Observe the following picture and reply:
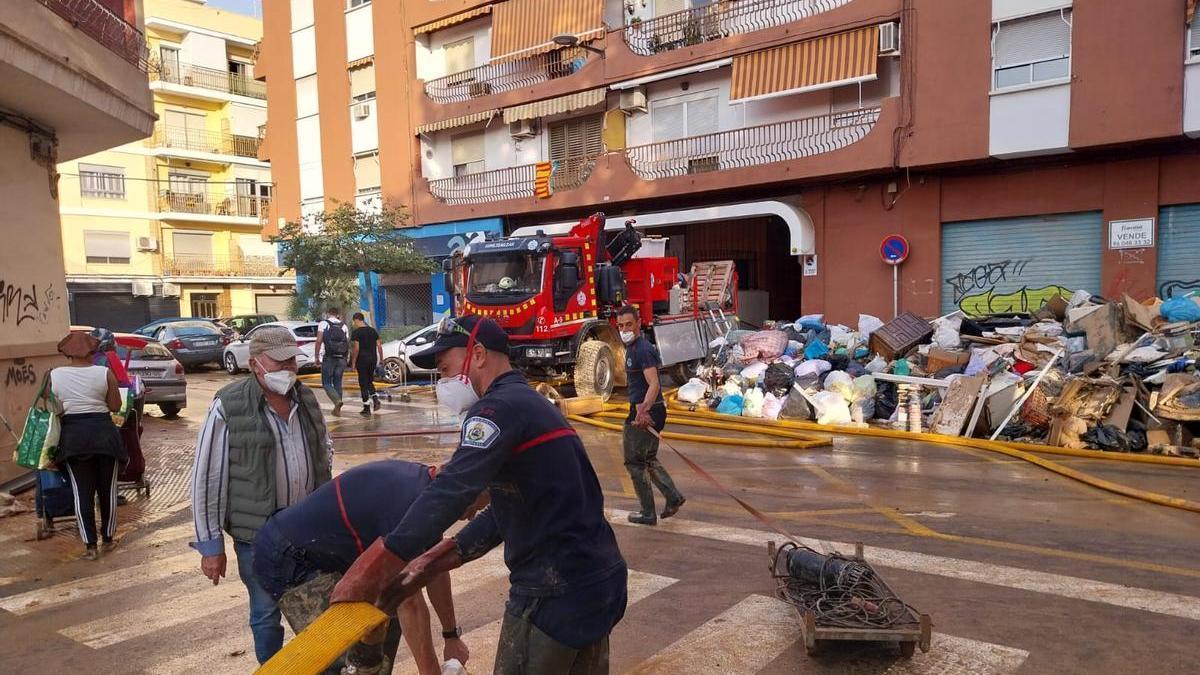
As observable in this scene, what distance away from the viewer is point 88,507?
19.6ft

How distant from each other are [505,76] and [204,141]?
2379cm

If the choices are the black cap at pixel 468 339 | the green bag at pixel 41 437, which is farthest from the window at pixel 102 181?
the black cap at pixel 468 339

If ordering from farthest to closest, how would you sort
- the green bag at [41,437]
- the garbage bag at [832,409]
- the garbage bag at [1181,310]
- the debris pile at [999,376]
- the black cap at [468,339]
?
the garbage bag at [832,409], the garbage bag at [1181,310], the debris pile at [999,376], the green bag at [41,437], the black cap at [468,339]

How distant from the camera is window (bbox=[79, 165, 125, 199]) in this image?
35.8 metres

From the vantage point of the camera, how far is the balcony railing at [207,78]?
37781 mm

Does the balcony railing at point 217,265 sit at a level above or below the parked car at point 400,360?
above

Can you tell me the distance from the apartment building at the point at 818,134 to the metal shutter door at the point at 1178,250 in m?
0.04

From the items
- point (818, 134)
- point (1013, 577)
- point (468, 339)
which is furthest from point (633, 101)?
point (468, 339)

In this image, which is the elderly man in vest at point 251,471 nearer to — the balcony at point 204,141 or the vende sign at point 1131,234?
the vende sign at point 1131,234

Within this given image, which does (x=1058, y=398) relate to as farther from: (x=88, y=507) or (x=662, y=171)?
(x=662, y=171)

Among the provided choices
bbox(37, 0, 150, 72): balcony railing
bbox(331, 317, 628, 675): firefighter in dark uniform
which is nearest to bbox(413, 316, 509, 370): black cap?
bbox(331, 317, 628, 675): firefighter in dark uniform

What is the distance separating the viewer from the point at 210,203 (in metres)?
39.9

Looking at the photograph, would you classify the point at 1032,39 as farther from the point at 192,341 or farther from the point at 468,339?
the point at 192,341

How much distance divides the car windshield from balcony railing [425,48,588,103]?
1063 cm
